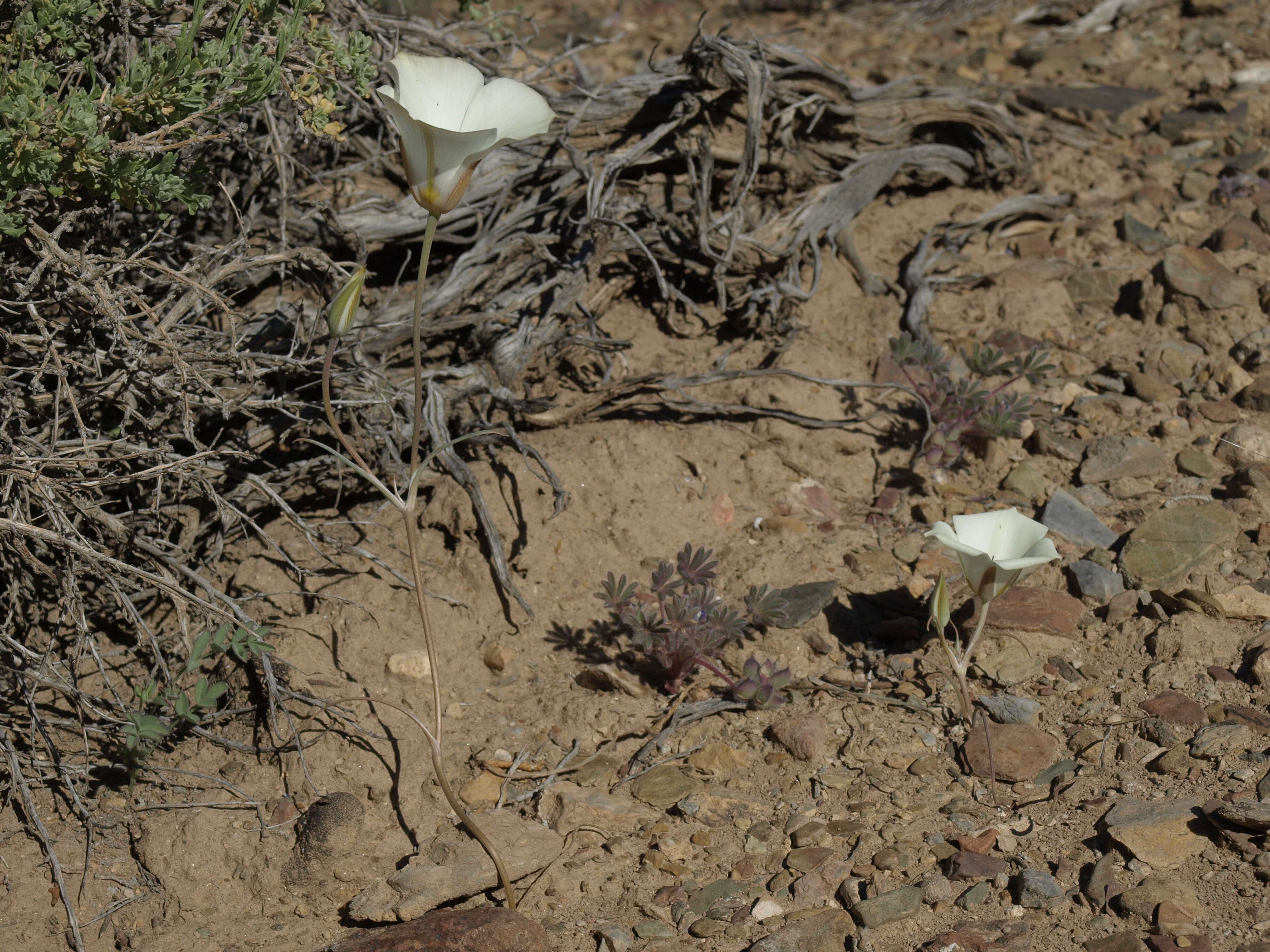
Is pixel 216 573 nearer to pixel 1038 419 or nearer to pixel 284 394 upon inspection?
pixel 284 394

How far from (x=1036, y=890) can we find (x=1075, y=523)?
1.28 m

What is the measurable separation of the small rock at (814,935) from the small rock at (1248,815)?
2.00 feet

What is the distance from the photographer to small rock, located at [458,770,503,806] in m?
2.51

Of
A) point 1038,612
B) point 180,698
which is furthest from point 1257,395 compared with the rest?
point 180,698

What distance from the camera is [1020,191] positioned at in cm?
441

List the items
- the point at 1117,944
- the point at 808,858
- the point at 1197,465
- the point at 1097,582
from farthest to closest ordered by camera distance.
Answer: the point at 1197,465 → the point at 1097,582 → the point at 808,858 → the point at 1117,944

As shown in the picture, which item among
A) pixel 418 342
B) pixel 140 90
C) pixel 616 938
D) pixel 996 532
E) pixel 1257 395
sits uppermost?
pixel 140 90

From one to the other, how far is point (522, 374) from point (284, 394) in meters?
0.78

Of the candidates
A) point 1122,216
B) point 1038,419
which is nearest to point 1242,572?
point 1038,419

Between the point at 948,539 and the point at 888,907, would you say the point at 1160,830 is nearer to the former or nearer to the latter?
the point at 888,907

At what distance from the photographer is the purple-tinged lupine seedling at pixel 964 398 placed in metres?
3.21

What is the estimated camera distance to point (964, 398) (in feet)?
10.6

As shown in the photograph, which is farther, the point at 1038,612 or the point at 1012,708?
the point at 1038,612

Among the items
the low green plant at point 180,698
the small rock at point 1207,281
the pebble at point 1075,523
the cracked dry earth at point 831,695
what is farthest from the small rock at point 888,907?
the small rock at point 1207,281
